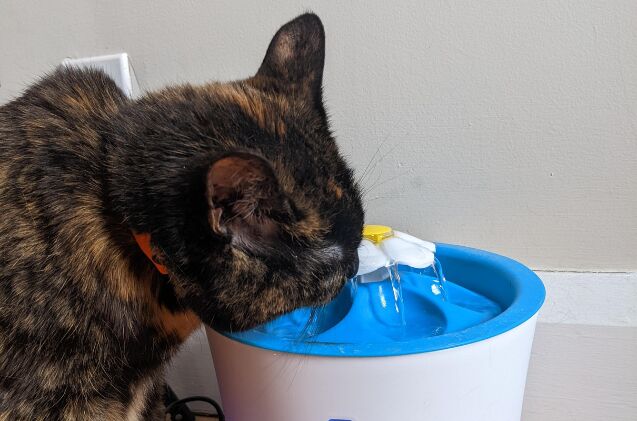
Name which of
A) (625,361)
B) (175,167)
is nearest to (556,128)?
(625,361)

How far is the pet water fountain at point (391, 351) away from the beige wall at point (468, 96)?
21 centimetres

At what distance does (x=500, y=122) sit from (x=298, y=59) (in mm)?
380

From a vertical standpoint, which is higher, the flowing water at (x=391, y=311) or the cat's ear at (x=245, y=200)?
the cat's ear at (x=245, y=200)

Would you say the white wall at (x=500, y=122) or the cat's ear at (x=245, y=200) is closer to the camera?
the cat's ear at (x=245, y=200)

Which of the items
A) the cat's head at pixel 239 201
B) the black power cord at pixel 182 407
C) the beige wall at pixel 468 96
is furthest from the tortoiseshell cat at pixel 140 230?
the black power cord at pixel 182 407

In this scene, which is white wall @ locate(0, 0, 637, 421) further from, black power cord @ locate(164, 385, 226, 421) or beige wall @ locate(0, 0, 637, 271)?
black power cord @ locate(164, 385, 226, 421)

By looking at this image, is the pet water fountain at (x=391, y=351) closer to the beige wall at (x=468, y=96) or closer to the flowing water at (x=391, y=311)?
the flowing water at (x=391, y=311)

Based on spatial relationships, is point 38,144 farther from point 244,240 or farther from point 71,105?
point 244,240

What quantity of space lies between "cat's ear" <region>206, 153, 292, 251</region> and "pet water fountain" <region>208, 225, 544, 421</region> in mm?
125

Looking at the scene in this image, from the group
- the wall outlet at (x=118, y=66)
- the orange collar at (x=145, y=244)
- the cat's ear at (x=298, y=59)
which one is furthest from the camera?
the wall outlet at (x=118, y=66)

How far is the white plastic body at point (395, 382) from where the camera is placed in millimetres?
502

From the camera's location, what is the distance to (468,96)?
2.73ft

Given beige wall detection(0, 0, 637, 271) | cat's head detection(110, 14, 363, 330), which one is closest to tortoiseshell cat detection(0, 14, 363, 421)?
cat's head detection(110, 14, 363, 330)

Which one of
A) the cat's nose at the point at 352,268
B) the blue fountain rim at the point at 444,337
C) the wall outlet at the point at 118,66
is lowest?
the blue fountain rim at the point at 444,337
